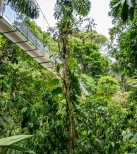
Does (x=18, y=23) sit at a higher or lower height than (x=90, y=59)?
lower

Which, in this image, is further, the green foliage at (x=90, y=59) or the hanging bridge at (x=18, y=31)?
the green foliage at (x=90, y=59)

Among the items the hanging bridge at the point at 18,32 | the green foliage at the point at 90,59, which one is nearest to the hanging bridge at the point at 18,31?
the hanging bridge at the point at 18,32

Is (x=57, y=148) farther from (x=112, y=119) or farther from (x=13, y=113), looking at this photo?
(x=112, y=119)

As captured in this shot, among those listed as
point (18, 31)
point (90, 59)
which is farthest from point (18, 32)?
point (90, 59)

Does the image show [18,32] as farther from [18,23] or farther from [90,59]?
[90,59]

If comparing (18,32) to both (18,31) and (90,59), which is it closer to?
(18,31)

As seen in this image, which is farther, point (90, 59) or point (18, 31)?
point (90, 59)

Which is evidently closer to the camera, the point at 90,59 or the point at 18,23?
the point at 18,23

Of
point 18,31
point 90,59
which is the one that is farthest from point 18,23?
point 90,59

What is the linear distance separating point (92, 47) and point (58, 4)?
9526 mm

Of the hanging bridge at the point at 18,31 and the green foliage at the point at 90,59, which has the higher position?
the green foliage at the point at 90,59

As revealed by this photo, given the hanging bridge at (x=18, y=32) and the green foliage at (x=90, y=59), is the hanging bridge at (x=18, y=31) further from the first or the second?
the green foliage at (x=90, y=59)

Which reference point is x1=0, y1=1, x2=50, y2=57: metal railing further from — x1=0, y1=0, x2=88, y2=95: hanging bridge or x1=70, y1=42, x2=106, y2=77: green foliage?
x1=70, y1=42, x2=106, y2=77: green foliage

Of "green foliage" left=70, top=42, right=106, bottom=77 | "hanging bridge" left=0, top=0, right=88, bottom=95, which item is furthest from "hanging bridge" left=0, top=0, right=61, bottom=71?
"green foliage" left=70, top=42, right=106, bottom=77
